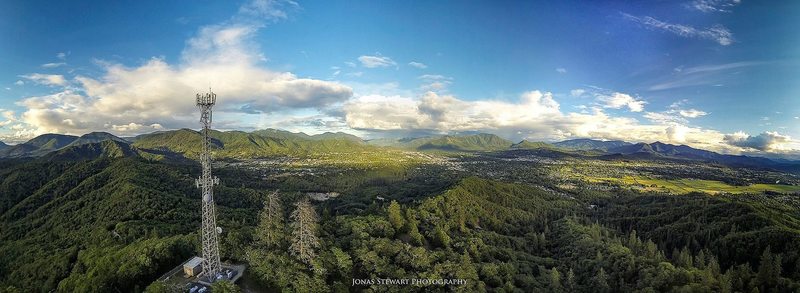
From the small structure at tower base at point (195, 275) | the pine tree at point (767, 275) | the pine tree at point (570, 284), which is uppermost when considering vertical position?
the small structure at tower base at point (195, 275)

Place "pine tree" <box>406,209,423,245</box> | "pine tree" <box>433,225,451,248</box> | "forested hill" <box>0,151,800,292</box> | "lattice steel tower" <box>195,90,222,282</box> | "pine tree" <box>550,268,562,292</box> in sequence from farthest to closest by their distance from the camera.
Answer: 1. "pine tree" <box>433,225,451,248</box>
2. "pine tree" <box>406,209,423,245</box>
3. "pine tree" <box>550,268,562,292</box>
4. "forested hill" <box>0,151,800,292</box>
5. "lattice steel tower" <box>195,90,222,282</box>

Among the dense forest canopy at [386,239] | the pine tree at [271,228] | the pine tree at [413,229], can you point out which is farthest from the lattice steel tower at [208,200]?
the pine tree at [413,229]

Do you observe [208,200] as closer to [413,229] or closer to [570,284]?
[413,229]

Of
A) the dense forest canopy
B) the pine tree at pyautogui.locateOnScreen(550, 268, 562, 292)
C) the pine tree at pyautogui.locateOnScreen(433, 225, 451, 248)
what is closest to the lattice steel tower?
the dense forest canopy

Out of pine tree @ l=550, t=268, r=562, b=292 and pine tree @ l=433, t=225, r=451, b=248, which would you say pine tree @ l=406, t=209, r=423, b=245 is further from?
pine tree @ l=550, t=268, r=562, b=292

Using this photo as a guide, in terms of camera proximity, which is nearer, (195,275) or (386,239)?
(195,275)

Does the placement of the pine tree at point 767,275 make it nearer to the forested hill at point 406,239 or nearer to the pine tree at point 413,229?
the forested hill at point 406,239

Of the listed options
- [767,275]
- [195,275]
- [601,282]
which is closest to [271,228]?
[195,275]

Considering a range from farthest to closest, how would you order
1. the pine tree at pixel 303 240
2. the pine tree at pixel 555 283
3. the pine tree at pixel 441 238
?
the pine tree at pixel 441 238, the pine tree at pixel 555 283, the pine tree at pixel 303 240
